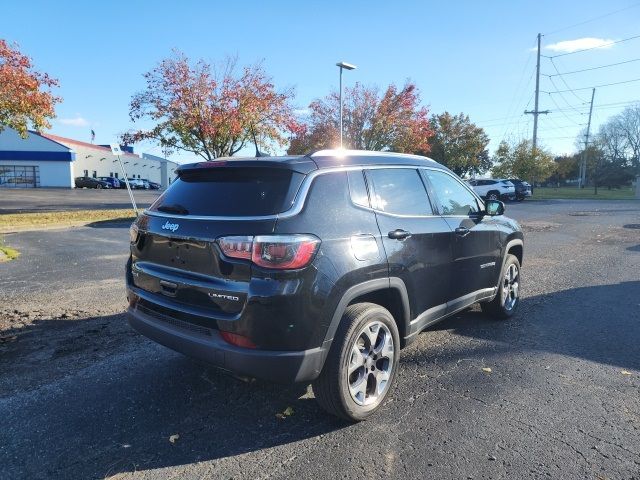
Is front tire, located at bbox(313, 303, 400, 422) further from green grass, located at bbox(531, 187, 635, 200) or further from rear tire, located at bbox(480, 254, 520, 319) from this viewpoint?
green grass, located at bbox(531, 187, 635, 200)

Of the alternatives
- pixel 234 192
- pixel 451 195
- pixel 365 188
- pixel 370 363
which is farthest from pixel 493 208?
pixel 234 192

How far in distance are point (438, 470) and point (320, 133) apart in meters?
26.9

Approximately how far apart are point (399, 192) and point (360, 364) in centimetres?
142

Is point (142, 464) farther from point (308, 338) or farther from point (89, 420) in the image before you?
point (308, 338)

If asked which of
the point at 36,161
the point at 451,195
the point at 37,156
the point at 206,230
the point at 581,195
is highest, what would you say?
the point at 37,156

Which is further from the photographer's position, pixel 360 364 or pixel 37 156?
pixel 37 156

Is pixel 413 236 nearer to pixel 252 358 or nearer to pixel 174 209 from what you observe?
pixel 252 358

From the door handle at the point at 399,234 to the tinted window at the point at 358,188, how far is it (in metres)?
0.28

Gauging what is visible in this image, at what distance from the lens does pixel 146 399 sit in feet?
11.2

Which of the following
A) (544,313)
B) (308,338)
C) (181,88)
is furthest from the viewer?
(181,88)

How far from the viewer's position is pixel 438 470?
264cm

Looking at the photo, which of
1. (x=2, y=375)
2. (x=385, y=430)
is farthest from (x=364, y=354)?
(x=2, y=375)

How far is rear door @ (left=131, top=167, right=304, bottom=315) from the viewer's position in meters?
2.80

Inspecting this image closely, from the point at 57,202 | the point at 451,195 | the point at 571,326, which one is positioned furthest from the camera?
the point at 57,202
